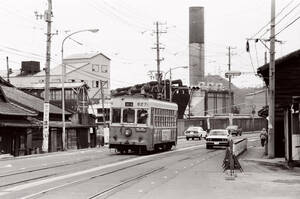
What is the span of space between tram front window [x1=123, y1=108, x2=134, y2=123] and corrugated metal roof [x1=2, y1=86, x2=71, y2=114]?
48.5ft

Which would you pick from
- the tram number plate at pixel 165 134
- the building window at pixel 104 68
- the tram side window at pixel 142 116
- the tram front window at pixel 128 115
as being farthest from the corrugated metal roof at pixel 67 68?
the tram side window at pixel 142 116

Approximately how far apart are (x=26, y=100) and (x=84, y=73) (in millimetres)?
53290

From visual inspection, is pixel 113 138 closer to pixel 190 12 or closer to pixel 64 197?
pixel 64 197

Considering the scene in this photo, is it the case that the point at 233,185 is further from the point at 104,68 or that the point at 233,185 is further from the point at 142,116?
the point at 104,68

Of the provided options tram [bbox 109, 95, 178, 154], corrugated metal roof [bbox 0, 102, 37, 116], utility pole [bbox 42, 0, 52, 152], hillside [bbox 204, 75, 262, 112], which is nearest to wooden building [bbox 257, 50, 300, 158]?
tram [bbox 109, 95, 178, 154]

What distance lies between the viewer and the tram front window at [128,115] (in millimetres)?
33219

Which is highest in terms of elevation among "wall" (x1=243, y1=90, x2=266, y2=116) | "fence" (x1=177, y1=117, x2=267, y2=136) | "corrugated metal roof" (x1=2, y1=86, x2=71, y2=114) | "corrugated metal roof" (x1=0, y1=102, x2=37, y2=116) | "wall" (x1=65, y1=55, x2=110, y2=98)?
"wall" (x1=65, y1=55, x2=110, y2=98)

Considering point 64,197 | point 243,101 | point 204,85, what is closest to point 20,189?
point 64,197

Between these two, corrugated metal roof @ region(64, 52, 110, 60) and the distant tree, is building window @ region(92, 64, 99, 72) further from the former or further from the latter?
the distant tree

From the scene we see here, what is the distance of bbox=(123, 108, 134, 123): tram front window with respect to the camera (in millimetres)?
33219

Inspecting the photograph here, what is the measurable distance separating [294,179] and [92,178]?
22.8 ft

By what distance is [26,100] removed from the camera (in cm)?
4981

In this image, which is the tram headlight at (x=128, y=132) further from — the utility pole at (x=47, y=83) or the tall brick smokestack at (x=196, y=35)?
the tall brick smokestack at (x=196, y=35)

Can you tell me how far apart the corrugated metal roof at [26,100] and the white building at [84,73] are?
44607 millimetres
